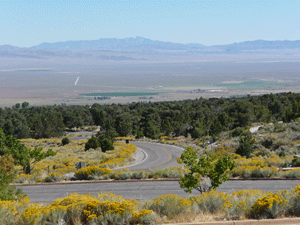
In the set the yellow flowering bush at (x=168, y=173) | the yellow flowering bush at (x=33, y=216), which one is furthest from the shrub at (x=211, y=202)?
the yellow flowering bush at (x=168, y=173)

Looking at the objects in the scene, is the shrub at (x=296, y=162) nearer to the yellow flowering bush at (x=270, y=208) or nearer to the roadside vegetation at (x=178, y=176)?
the roadside vegetation at (x=178, y=176)

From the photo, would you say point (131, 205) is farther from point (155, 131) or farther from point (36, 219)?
point (155, 131)

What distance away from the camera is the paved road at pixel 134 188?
47.9 feet

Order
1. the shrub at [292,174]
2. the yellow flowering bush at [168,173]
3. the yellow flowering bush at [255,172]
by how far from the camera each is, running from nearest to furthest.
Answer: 1. the shrub at [292,174]
2. the yellow flowering bush at [255,172]
3. the yellow flowering bush at [168,173]

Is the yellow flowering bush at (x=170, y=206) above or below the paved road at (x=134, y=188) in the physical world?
above

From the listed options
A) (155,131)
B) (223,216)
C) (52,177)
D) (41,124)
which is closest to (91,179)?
(52,177)

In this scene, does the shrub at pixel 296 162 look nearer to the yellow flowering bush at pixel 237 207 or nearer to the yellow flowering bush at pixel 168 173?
the yellow flowering bush at pixel 168 173

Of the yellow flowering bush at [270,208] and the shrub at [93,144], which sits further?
the shrub at [93,144]

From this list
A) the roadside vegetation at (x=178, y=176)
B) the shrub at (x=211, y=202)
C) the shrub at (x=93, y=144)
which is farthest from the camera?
the shrub at (x=93, y=144)

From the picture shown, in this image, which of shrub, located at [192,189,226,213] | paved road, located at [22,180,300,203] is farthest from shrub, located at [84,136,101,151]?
shrub, located at [192,189,226,213]

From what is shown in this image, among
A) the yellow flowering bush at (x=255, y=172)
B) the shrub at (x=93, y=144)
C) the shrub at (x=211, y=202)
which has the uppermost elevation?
the shrub at (x=211, y=202)

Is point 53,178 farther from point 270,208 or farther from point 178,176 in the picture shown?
point 270,208

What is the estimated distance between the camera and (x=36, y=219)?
8047 mm

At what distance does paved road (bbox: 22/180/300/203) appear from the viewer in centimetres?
1459
